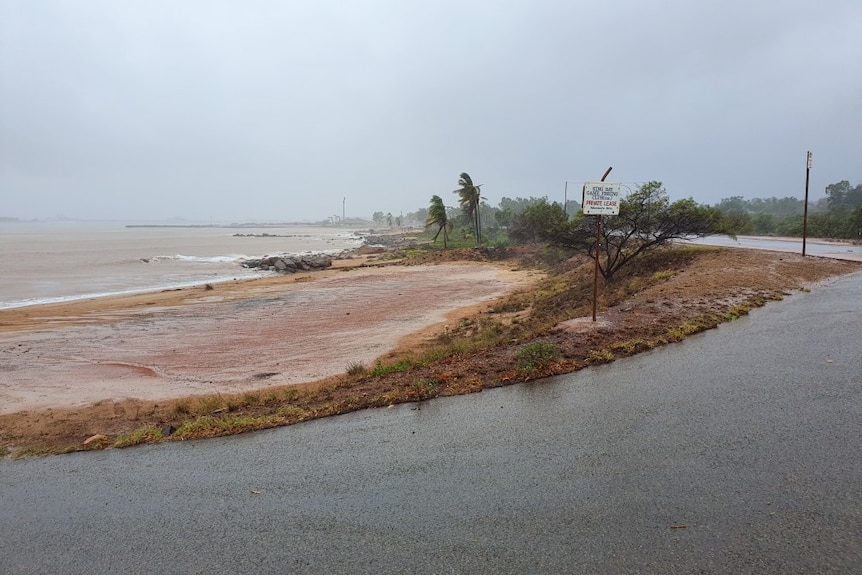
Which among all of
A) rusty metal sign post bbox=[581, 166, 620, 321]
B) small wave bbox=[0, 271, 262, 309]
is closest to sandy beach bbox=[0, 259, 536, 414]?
small wave bbox=[0, 271, 262, 309]

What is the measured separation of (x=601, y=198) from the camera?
987cm

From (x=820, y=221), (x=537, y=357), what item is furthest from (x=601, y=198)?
(x=820, y=221)

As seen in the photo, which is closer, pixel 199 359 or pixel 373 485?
pixel 373 485

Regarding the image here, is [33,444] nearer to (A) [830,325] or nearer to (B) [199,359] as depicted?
(B) [199,359]

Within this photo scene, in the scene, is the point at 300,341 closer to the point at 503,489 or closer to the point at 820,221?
the point at 503,489

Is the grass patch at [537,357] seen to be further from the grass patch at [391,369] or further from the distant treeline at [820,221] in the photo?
the distant treeline at [820,221]

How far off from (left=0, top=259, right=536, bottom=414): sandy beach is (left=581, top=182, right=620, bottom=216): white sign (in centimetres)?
639

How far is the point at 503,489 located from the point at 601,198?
7.14 meters

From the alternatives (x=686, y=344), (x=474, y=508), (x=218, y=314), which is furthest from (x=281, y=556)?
(x=218, y=314)

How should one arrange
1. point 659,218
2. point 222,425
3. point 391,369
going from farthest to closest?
point 659,218 → point 391,369 → point 222,425

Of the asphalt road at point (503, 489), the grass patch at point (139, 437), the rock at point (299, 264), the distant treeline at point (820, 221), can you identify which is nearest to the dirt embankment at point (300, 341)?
the grass patch at point (139, 437)

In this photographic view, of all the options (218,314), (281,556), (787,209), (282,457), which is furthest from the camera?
(787,209)

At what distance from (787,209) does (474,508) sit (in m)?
153

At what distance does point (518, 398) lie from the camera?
275 inches
